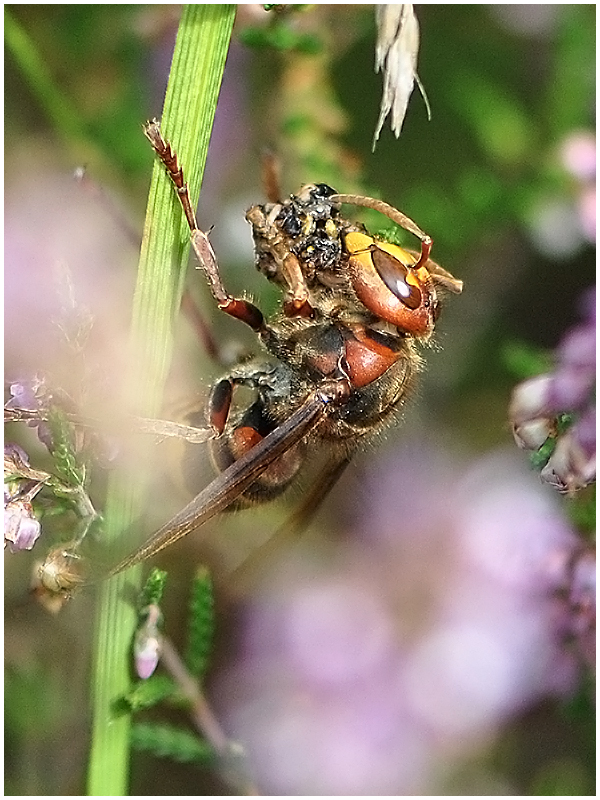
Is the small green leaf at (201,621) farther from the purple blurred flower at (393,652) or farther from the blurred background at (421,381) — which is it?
the purple blurred flower at (393,652)

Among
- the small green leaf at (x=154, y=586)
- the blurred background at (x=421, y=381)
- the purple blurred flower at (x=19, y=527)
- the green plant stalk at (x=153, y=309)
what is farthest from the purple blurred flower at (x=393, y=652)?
the purple blurred flower at (x=19, y=527)

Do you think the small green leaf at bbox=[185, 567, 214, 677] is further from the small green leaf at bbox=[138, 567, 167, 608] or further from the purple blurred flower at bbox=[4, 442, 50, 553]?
Answer: the purple blurred flower at bbox=[4, 442, 50, 553]

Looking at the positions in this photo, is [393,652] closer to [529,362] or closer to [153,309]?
[529,362]

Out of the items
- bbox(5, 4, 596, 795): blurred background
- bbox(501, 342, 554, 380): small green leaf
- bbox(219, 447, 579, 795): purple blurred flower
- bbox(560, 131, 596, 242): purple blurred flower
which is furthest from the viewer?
bbox(219, 447, 579, 795): purple blurred flower

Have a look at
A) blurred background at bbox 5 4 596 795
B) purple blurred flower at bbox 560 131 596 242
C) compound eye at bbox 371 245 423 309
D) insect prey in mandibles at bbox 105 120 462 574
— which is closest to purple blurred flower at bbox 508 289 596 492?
insect prey in mandibles at bbox 105 120 462 574

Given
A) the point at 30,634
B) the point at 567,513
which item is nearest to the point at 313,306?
the point at 567,513

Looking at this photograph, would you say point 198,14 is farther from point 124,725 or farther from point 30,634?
point 30,634

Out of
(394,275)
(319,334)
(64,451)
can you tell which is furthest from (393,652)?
(64,451)

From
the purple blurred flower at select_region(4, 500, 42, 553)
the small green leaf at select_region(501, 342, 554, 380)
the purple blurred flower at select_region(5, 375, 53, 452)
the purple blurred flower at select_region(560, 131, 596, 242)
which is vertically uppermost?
the purple blurred flower at select_region(560, 131, 596, 242)
